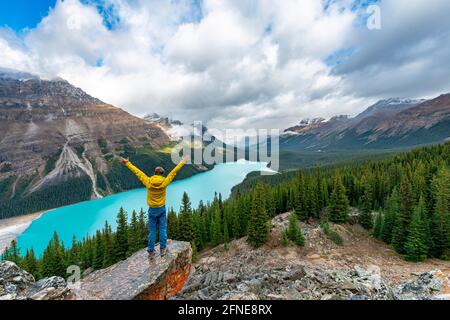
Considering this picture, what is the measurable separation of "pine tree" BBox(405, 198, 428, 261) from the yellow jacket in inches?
1311

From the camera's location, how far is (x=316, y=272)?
17.9 m

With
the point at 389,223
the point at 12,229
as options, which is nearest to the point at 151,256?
the point at 389,223

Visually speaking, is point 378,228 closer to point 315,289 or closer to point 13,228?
point 315,289

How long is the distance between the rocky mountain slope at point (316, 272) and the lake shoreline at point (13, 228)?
363 ft

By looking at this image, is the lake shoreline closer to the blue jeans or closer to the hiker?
the blue jeans

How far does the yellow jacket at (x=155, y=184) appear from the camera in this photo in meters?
10.4

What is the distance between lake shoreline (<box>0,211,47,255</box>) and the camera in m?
108

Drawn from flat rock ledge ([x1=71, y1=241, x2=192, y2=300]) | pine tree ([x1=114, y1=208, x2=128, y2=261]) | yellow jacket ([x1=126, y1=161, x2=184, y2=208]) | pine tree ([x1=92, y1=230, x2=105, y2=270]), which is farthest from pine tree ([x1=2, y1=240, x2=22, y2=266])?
yellow jacket ([x1=126, y1=161, x2=184, y2=208])

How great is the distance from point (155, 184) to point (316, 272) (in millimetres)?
14254

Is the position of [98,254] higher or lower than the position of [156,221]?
lower
